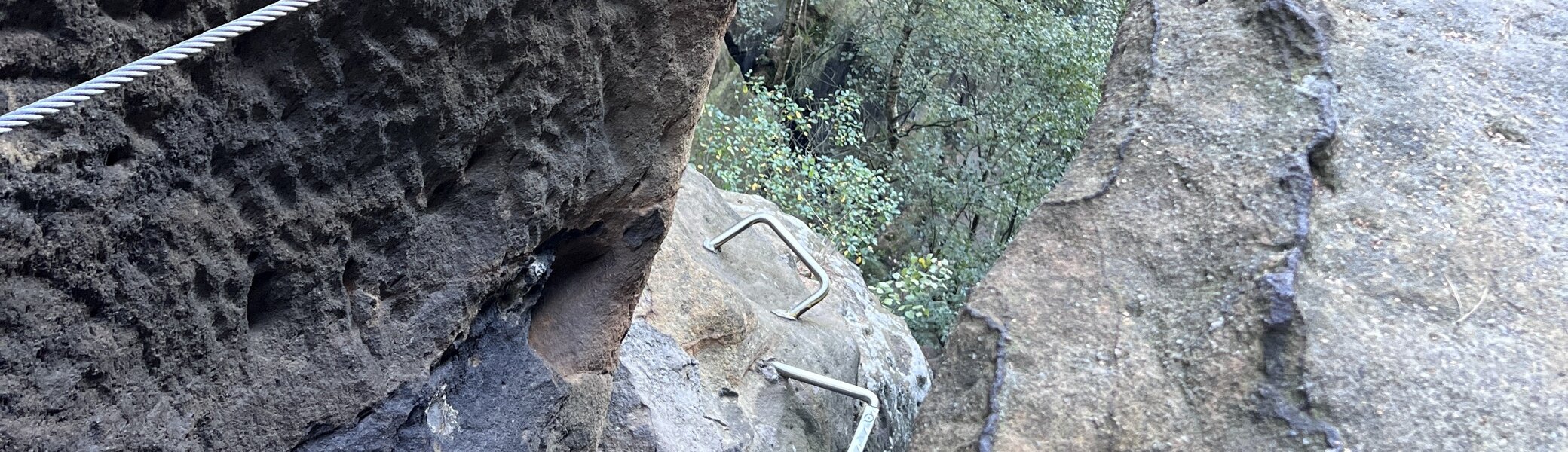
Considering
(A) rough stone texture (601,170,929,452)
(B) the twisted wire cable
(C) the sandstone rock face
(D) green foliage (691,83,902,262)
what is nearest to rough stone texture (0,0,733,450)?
(B) the twisted wire cable

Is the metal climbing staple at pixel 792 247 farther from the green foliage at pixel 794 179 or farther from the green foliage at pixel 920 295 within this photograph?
the green foliage at pixel 794 179

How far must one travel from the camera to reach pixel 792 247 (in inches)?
140

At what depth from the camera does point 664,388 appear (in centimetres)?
256

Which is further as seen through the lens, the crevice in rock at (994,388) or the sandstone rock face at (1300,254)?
the crevice in rock at (994,388)

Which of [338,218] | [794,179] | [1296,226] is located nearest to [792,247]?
[1296,226]

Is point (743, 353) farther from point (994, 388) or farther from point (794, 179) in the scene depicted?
point (794, 179)

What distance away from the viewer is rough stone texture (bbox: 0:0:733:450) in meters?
0.97

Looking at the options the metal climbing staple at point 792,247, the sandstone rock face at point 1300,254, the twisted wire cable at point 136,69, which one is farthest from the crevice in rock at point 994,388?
the twisted wire cable at point 136,69

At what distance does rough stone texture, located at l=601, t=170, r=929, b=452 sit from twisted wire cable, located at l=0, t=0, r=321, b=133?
1386 millimetres

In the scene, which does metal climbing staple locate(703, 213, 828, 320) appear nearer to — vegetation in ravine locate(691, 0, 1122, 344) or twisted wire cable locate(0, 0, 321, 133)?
vegetation in ravine locate(691, 0, 1122, 344)

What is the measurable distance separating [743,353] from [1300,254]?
138cm

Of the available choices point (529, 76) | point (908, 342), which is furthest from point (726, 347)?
point (529, 76)

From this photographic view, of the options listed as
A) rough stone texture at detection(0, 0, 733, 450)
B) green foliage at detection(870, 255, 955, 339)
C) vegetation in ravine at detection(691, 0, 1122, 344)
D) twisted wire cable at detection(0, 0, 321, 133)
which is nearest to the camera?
twisted wire cable at detection(0, 0, 321, 133)

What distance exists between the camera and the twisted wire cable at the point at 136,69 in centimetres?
83
